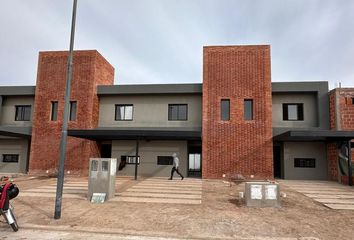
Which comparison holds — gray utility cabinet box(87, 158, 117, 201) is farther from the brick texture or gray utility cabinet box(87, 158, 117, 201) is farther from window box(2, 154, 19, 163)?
the brick texture

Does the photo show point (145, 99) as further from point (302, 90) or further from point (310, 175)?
point (310, 175)

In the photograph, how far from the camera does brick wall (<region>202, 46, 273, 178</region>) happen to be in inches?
674

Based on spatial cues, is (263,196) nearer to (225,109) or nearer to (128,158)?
(225,109)

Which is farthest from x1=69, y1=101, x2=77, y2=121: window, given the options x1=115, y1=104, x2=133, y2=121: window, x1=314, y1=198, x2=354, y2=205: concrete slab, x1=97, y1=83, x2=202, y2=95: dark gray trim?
x1=314, y1=198, x2=354, y2=205: concrete slab

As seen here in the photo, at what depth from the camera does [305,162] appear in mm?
17906

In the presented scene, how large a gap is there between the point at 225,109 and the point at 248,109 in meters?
1.64

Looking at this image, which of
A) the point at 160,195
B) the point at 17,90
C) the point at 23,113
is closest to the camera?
the point at 160,195

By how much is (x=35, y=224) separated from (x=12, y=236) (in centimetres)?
87

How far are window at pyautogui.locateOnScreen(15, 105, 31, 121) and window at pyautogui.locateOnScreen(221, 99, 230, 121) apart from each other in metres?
16.4

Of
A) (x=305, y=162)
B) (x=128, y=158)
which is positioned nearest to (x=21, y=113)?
(x=128, y=158)

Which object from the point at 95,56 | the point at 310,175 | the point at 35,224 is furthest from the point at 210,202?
the point at 95,56

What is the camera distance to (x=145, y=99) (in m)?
19.9

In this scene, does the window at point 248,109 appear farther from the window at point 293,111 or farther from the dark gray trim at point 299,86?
the window at point 293,111

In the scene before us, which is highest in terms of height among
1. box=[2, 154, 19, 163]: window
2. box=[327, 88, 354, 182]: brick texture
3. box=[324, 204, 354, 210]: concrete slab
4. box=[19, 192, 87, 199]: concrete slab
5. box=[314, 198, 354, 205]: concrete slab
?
box=[327, 88, 354, 182]: brick texture
